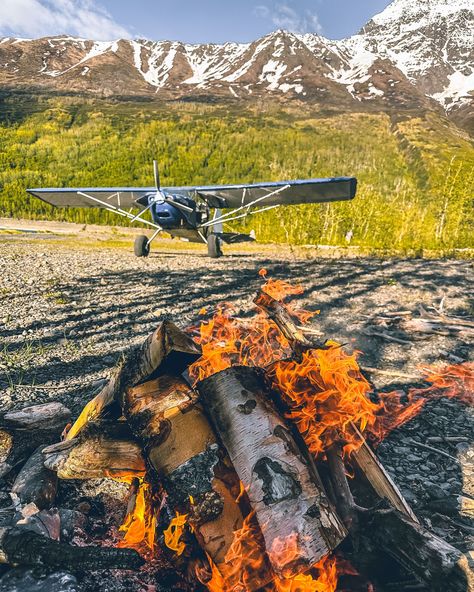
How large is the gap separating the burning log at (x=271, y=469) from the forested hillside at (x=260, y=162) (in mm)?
21460

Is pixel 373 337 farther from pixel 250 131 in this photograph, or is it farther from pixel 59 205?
pixel 250 131

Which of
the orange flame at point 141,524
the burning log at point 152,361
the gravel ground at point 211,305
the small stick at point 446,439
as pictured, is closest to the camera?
the orange flame at point 141,524

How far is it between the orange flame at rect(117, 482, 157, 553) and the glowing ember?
15 centimetres

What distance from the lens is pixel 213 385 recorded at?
269cm

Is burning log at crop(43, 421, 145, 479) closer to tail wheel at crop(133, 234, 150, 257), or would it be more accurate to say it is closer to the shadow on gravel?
the shadow on gravel

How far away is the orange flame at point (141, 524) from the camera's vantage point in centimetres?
238

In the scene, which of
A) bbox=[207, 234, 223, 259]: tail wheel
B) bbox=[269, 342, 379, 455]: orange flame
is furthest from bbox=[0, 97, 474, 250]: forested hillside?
bbox=[269, 342, 379, 455]: orange flame

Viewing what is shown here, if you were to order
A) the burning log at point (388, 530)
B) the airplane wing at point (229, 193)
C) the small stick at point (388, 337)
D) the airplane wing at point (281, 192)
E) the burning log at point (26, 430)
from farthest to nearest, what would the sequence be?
the airplane wing at point (229, 193), the airplane wing at point (281, 192), the small stick at point (388, 337), the burning log at point (26, 430), the burning log at point (388, 530)

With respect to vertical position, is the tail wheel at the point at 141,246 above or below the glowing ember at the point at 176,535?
below

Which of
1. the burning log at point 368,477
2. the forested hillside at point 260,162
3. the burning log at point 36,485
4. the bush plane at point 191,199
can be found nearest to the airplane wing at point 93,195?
the bush plane at point 191,199

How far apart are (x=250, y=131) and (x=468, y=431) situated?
6189 centimetres

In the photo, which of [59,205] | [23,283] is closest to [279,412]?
[23,283]

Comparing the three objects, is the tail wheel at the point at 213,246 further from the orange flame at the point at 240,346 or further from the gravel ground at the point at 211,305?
the orange flame at the point at 240,346

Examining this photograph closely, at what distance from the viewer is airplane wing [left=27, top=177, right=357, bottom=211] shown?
1443 centimetres
